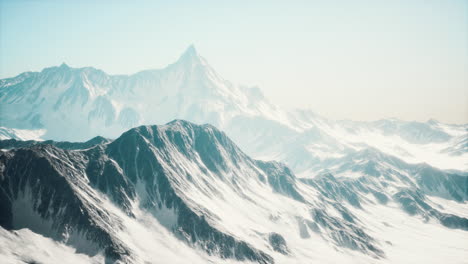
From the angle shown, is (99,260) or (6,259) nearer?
(6,259)

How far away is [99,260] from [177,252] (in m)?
43.3

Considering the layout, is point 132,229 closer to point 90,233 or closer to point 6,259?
point 90,233

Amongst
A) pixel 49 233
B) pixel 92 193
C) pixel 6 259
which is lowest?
pixel 6 259

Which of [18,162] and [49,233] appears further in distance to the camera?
[18,162]

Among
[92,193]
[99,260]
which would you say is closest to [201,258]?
[99,260]

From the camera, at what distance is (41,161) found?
615 feet

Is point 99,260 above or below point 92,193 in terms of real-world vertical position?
below

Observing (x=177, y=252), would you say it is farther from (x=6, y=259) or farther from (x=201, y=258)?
(x=6, y=259)

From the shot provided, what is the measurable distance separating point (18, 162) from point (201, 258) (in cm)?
10477

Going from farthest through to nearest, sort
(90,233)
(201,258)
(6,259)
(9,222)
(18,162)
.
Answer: (201,258), (18,162), (90,233), (9,222), (6,259)

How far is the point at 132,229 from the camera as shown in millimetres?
193250

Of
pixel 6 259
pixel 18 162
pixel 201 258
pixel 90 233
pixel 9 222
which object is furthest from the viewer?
pixel 201 258

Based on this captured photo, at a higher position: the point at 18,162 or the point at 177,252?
the point at 18,162

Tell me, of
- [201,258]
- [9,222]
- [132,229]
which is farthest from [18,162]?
[201,258]
